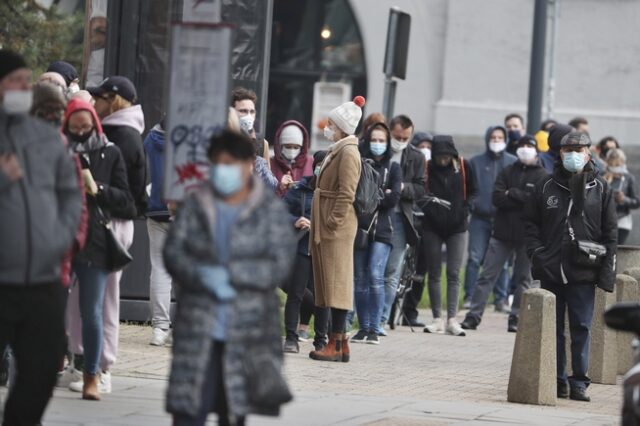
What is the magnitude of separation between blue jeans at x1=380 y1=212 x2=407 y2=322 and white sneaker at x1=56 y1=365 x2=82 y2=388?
210 inches

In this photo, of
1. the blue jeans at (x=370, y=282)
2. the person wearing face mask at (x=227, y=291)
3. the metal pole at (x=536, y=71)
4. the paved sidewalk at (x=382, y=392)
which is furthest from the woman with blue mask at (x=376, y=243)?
the person wearing face mask at (x=227, y=291)

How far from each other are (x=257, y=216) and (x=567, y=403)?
5585mm

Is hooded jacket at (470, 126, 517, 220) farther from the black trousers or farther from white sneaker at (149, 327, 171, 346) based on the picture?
the black trousers

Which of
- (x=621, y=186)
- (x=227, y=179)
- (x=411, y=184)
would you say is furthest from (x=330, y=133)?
(x=621, y=186)

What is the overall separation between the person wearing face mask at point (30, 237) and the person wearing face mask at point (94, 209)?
1993 mm

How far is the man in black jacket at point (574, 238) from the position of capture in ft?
39.2

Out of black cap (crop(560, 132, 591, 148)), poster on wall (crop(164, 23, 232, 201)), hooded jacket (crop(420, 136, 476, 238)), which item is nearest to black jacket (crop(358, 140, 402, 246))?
hooded jacket (crop(420, 136, 476, 238))

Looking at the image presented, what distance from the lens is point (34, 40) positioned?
2025cm

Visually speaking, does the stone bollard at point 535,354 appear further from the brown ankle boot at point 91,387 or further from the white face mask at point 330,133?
the brown ankle boot at point 91,387

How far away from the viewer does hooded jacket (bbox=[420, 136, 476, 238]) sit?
1620 centimetres

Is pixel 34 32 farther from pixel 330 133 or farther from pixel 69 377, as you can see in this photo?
pixel 69 377

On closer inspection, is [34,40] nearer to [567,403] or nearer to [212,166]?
[567,403]

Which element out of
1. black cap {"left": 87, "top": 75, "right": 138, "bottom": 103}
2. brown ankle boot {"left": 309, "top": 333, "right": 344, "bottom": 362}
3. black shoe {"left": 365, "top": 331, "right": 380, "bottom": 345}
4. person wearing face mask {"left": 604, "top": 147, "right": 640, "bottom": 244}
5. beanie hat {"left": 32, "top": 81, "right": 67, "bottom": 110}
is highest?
black cap {"left": 87, "top": 75, "right": 138, "bottom": 103}

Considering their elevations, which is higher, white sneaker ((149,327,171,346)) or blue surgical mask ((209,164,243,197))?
blue surgical mask ((209,164,243,197))
